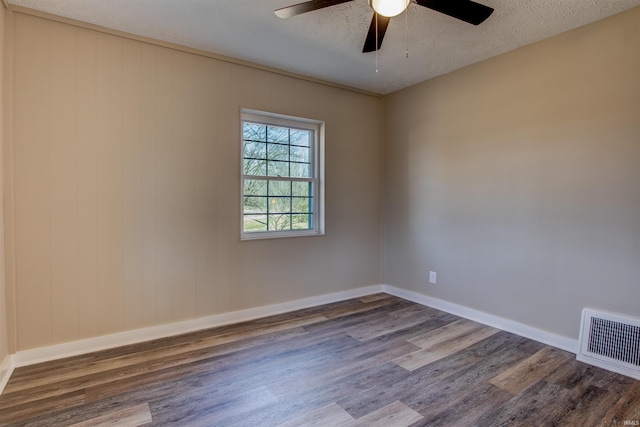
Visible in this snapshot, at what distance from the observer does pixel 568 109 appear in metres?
2.63

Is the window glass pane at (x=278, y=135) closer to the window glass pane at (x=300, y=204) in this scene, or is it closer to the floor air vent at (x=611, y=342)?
the window glass pane at (x=300, y=204)

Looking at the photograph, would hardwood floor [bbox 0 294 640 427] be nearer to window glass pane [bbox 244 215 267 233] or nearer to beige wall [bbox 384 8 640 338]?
beige wall [bbox 384 8 640 338]

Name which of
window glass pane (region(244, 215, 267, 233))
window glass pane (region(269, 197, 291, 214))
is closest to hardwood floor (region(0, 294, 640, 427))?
window glass pane (region(244, 215, 267, 233))

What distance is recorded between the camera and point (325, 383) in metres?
2.16

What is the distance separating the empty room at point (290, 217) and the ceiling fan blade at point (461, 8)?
0.02 meters

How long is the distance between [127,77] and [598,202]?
3758 millimetres

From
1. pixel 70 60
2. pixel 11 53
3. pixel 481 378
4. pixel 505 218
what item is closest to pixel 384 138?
pixel 505 218

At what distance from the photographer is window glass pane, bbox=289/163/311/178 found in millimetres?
3654

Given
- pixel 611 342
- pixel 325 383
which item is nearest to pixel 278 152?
pixel 325 383

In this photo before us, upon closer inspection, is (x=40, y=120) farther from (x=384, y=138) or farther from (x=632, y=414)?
(x=632, y=414)

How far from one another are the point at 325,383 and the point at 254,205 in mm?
1859

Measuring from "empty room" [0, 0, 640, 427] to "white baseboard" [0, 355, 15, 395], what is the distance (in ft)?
0.08

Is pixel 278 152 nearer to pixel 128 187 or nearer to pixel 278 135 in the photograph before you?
pixel 278 135

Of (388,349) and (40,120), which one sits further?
(388,349)
